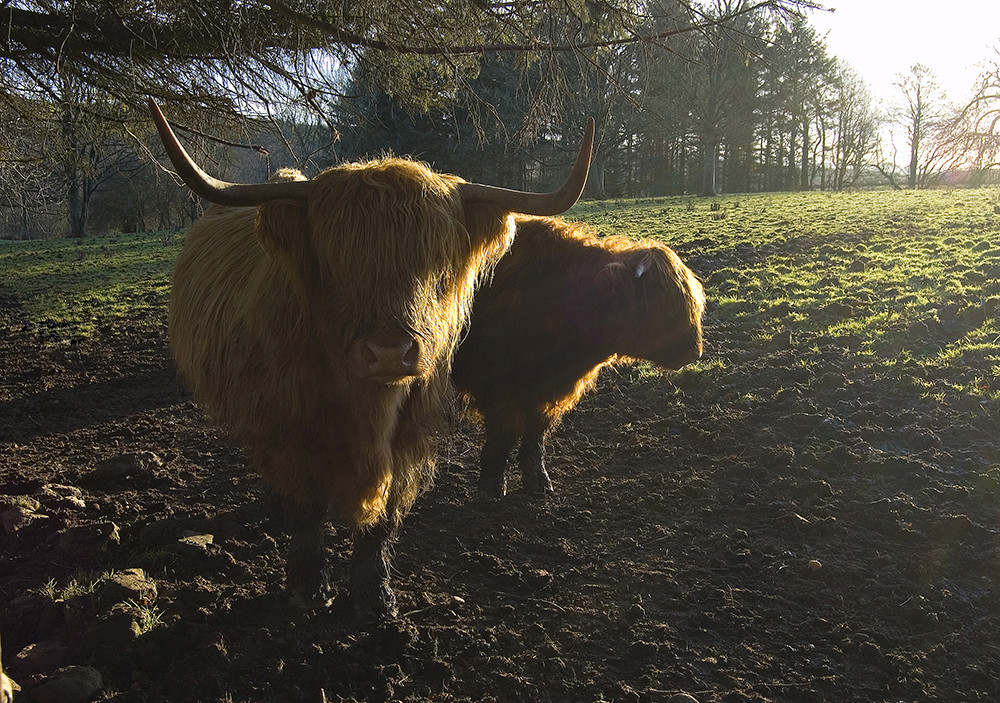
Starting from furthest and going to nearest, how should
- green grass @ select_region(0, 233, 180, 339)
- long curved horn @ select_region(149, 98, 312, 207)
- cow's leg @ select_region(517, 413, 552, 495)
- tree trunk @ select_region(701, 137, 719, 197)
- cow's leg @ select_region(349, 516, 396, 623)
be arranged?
tree trunk @ select_region(701, 137, 719, 197)
green grass @ select_region(0, 233, 180, 339)
cow's leg @ select_region(517, 413, 552, 495)
cow's leg @ select_region(349, 516, 396, 623)
long curved horn @ select_region(149, 98, 312, 207)

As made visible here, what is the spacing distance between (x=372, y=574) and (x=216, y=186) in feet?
5.42

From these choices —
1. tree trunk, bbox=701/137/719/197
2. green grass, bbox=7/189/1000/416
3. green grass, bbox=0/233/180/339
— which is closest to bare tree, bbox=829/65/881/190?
tree trunk, bbox=701/137/719/197

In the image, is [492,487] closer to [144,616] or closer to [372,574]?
[372,574]

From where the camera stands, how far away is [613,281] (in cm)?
428

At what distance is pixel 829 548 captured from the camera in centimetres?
334

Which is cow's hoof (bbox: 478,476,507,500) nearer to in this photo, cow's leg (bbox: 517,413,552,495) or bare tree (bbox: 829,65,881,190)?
cow's leg (bbox: 517,413,552,495)

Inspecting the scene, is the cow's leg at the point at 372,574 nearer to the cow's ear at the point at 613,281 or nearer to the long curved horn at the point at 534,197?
the long curved horn at the point at 534,197

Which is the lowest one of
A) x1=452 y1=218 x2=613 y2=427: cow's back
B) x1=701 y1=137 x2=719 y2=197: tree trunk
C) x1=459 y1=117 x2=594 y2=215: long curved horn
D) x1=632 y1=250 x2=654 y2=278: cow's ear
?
x1=452 y1=218 x2=613 y2=427: cow's back

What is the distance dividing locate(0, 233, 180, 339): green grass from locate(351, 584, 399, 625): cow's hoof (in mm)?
6880

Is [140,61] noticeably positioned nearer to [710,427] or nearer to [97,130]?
[97,130]

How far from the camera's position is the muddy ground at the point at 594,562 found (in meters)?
2.51

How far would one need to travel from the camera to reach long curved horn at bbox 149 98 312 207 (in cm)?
216

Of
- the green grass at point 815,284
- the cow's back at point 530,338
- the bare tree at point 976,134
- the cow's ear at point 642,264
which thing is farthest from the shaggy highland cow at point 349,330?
the bare tree at point 976,134

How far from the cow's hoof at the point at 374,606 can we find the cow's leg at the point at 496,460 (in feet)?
4.40
